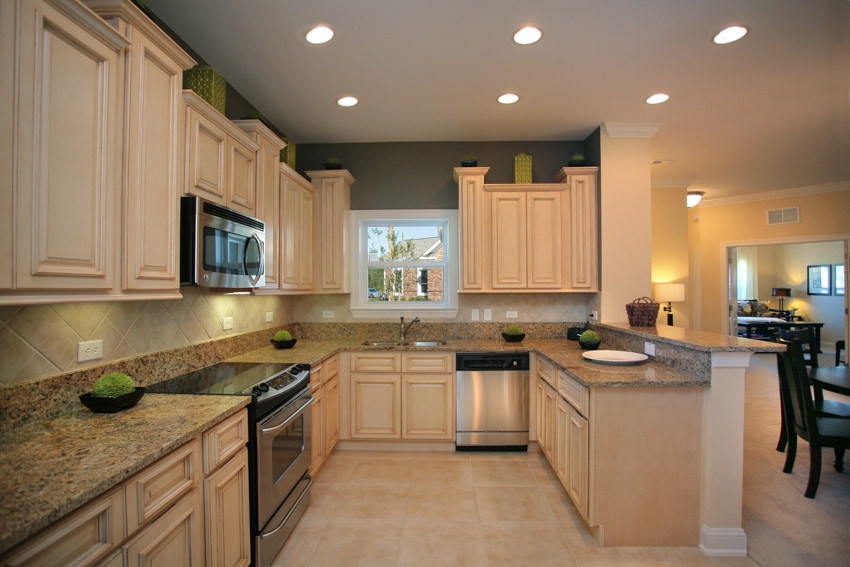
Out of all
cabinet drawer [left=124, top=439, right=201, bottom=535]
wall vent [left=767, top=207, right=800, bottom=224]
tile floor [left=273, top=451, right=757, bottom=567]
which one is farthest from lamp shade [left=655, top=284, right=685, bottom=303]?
cabinet drawer [left=124, top=439, right=201, bottom=535]

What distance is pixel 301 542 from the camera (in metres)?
2.17

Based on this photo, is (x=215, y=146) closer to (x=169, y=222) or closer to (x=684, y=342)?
(x=169, y=222)

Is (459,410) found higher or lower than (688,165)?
lower

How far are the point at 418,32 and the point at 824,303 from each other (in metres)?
10.2

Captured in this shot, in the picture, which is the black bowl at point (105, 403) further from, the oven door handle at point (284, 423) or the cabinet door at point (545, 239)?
the cabinet door at point (545, 239)

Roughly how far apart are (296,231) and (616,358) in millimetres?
2550

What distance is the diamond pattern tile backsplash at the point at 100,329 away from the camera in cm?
144

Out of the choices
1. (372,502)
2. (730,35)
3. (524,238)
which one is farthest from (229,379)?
(730,35)

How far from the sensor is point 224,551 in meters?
1.59

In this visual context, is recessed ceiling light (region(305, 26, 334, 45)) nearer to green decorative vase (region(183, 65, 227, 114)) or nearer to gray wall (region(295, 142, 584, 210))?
green decorative vase (region(183, 65, 227, 114))

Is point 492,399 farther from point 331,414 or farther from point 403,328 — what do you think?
point 331,414

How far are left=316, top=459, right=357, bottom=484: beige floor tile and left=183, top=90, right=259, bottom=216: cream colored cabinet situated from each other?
193 centimetres

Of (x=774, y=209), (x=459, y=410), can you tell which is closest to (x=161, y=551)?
(x=459, y=410)

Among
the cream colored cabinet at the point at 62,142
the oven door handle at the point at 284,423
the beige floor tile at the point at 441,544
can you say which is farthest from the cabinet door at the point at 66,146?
the beige floor tile at the point at 441,544
